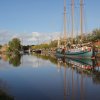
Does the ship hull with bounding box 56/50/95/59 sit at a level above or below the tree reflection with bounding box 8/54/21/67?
above

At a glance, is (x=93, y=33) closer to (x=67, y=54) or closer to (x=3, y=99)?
(x=67, y=54)

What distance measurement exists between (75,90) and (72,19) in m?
67.4

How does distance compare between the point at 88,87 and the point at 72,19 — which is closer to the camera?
the point at 88,87

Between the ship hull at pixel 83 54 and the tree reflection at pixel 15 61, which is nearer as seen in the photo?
the tree reflection at pixel 15 61

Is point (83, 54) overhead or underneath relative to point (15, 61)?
overhead

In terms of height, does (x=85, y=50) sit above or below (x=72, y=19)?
below

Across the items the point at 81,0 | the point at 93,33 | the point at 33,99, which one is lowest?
the point at 33,99

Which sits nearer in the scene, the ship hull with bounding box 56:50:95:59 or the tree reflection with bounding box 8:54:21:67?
the tree reflection with bounding box 8:54:21:67

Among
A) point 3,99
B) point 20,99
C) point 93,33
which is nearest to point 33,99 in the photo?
point 20,99

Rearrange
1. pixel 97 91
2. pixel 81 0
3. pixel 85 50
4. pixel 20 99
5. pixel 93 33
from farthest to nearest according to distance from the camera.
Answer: pixel 93 33 → pixel 81 0 → pixel 85 50 → pixel 97 91 → pixel 20 99

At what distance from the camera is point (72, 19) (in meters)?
88.6

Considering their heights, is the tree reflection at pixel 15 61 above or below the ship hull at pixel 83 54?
below

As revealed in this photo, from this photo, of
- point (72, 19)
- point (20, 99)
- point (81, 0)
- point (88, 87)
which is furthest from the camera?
point (72, 19)

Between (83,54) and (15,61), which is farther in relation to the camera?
(83,54)
